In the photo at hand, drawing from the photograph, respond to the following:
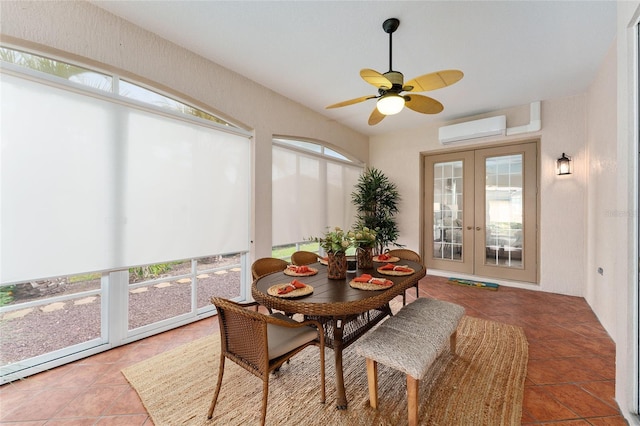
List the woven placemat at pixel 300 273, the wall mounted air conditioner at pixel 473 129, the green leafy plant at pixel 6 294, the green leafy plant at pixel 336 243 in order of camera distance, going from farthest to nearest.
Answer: the wall mounted air conditioner at pixel 473 129 → the woven placemat at pixel 300 273 → the green leafy plant at pixel 336 243 → the green leafy plant at pixel 6 294

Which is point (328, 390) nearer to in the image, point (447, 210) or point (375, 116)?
point (375, 116)

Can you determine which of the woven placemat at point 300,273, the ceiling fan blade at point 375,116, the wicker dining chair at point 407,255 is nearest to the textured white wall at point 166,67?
the woven placemat at point 300,273

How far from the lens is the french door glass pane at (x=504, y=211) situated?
4.43 m

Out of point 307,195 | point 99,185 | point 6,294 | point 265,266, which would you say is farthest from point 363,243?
point 6,294

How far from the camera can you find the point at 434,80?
208cm

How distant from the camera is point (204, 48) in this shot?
9.05 ft

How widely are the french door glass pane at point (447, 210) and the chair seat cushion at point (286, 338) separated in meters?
4.13

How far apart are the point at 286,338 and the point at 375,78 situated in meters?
1.99

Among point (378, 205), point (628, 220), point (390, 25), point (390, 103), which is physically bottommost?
point (628, 220)

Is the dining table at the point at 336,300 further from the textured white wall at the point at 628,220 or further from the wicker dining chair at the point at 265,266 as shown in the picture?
the textured white wall at the point at 628,220

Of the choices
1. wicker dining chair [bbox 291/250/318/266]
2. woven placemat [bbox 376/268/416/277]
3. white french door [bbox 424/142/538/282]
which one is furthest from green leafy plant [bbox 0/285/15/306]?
white french door [bbox 424/142/538/282]

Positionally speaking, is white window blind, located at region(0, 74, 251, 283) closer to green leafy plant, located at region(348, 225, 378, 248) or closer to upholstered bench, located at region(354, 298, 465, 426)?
green leafy plant, located at region(348, 225, 378, 248)

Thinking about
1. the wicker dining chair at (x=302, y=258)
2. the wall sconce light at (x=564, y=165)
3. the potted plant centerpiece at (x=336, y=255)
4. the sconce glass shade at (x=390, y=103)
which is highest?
the sconce glass shade at (x=390, y=103)

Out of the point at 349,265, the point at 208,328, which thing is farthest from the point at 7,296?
the point at 349,265
